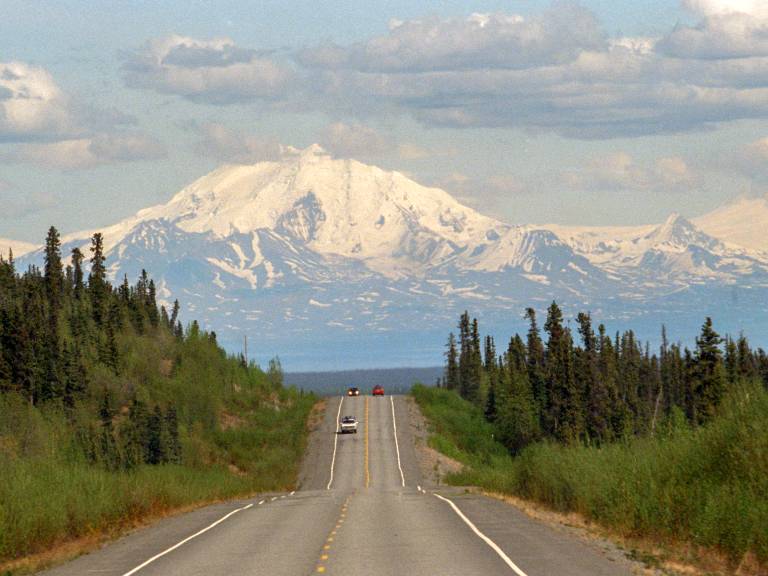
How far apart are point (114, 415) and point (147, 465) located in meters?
36.6

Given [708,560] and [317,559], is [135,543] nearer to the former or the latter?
[317,559]

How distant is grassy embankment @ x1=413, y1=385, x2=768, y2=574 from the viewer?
3247 centimetres

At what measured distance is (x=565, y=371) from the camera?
15788 cm

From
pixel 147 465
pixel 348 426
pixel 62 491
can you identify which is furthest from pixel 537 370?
pixel 62 491

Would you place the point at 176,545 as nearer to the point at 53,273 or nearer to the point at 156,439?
the point at 156,439

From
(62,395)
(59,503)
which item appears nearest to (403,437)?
(62,395)

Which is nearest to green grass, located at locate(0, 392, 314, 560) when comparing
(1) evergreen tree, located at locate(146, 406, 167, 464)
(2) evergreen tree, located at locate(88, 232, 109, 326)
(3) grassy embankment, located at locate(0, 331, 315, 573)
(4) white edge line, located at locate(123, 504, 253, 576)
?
(3) grassy embankment, located at locate(0, 331, 315, 573)

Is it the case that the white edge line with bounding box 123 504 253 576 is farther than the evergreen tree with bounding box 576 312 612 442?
No

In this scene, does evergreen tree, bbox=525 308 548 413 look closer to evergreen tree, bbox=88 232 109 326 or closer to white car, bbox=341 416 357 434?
white car, bbox=341 416 357 434

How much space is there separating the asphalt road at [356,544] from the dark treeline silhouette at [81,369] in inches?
1552

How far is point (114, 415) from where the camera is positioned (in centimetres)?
12025

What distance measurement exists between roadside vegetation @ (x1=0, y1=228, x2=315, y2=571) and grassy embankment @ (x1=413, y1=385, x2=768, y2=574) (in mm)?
15744

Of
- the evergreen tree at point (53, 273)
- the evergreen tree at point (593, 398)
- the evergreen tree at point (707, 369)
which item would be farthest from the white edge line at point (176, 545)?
the evergreen tree at point (593, 398)

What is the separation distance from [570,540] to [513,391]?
126 m
